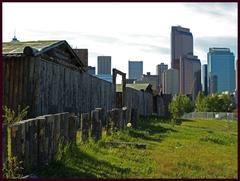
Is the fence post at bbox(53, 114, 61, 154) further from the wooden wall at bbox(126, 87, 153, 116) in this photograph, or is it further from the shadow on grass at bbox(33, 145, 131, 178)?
the wooden wall at bbox(126, 87, 153, 116)

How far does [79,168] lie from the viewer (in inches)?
332

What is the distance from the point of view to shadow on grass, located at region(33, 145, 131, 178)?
7859 millimetres

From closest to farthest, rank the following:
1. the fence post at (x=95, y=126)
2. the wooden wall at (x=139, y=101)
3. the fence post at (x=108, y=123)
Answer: the fence post at (x=95, y=126), the fence post at (x=108, y=123), the wooden wall at (x=139, y=101)

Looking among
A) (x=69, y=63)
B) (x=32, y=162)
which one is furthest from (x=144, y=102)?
(x=32, y=162)

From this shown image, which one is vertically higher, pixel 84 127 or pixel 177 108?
pixel 177 108

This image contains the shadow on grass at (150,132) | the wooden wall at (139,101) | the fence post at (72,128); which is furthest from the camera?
the wooden wall at (139,101)

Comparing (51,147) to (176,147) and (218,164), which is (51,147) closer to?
(218,164)

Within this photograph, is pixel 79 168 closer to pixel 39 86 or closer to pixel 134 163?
pixel 134 163

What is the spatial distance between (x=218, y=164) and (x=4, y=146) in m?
4.93

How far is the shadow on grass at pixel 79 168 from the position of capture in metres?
7.86

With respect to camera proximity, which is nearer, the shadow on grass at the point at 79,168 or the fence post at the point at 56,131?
the shadow on grass at the point at 79,168

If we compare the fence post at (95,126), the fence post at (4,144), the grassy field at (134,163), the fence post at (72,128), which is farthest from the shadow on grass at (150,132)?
the fence post at (4,144)

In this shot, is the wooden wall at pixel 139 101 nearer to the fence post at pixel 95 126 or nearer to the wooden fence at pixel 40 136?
the fence post at pixel 95 126

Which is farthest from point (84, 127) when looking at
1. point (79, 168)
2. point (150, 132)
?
point (150, 132)
